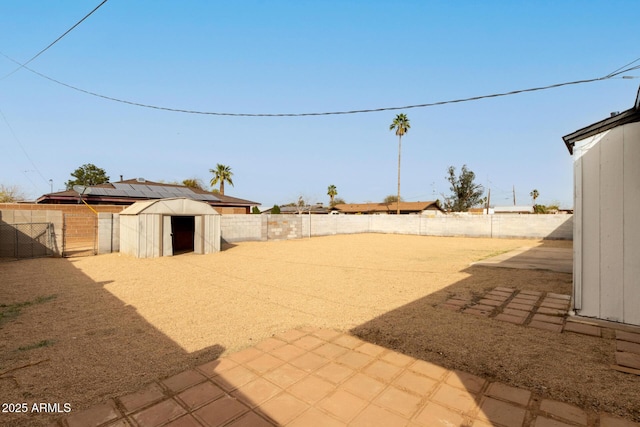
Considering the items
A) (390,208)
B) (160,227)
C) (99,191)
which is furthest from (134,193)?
(390,208)

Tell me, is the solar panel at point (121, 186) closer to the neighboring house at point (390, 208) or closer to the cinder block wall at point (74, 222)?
the cinder block wall at point (74, 222)

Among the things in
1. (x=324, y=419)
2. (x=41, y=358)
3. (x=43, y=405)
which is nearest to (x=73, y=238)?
(x=41, y=358)

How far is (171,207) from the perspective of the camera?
39.8 feet

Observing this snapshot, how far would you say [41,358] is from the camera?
3.48 metres

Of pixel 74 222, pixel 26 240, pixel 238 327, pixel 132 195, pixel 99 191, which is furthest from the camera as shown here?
pixel 132 195

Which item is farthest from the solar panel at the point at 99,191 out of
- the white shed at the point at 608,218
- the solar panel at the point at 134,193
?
the white shed at the point at 608,218

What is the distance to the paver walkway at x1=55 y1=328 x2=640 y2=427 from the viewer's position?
2383mm

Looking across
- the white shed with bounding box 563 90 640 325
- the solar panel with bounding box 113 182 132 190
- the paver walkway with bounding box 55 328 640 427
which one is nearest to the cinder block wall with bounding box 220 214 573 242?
the solar panel with bounding box 113 182 132 190

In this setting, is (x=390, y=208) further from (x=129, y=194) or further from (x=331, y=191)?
(x=129, y=194)

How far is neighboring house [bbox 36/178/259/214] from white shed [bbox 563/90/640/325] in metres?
23.1

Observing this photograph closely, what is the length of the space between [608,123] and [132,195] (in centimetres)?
2378

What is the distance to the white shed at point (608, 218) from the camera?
4.47m

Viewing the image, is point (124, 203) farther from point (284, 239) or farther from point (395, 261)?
point (395, 261)

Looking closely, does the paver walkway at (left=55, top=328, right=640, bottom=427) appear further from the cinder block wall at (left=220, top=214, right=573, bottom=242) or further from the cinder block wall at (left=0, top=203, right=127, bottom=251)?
the cinder block wall at (left=0, top=203, right=127, bottom=251)
